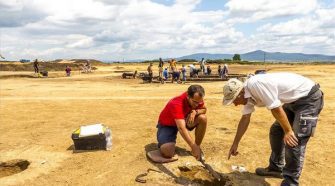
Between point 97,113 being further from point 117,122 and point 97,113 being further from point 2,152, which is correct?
point 2,152

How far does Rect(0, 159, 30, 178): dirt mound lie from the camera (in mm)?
7387

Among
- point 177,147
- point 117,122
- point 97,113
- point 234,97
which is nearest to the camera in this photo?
point 234,97

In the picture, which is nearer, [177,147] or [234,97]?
[234,97]

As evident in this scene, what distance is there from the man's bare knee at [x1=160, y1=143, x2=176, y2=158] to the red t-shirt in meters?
0.37

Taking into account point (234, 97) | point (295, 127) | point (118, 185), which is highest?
point (234, 97)

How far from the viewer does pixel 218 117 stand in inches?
439

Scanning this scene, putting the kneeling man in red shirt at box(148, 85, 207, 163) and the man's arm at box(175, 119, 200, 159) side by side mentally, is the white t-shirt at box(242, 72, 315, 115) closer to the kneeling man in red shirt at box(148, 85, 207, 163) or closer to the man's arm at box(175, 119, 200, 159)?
the man's arm at box(175, 119, 200, 159)

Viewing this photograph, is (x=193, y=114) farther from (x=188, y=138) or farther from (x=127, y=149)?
(x=127, y=149)

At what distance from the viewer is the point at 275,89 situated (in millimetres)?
4898

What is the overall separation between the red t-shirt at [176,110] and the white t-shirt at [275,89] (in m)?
1.49

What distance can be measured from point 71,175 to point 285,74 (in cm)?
381

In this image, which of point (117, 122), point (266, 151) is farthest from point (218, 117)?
point (266, 151)

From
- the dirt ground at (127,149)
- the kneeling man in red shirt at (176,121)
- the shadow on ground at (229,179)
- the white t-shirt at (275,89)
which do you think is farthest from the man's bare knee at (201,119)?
the white t-shirt at (275,89)

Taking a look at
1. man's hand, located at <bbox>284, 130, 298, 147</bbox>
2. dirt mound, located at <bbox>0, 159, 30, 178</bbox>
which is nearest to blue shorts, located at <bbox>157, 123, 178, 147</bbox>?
man's hand, located at <bbox>284, 130, 298, 147</bbox>
